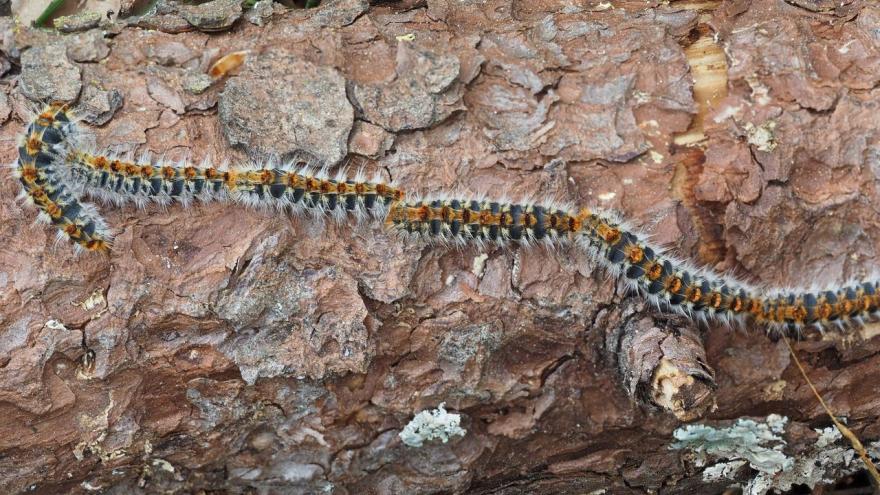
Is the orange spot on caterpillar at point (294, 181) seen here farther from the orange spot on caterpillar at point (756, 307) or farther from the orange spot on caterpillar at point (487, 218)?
the orange spot on caterpillar at point (756, 307)

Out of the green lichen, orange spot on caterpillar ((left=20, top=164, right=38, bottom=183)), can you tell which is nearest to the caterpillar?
orange spot on caterpillar ((left=20, top=164, right=38, bottom=183))

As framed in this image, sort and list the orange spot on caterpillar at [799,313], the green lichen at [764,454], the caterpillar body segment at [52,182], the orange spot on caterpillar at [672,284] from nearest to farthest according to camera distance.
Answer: the caterpillar body segment at [52,182], the orange spot on caterpillar at [672,284], the orange spot on caterpillar at [799,313], the green lichen at [764,454]

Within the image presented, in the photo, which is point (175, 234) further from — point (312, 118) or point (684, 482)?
point (684, 482)

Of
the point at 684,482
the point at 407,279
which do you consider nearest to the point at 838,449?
the point at 684,482

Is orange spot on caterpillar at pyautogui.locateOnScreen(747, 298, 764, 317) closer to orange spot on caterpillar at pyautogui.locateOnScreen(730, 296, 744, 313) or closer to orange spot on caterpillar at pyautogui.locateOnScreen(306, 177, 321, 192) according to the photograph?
orange spot on caterpillar at pyautogui.locateOnScreen(730, 296, 744, 313)

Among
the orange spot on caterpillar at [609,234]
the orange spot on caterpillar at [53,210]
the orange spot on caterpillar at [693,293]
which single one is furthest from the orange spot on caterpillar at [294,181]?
the orange spot on caterpillar at [693,293]

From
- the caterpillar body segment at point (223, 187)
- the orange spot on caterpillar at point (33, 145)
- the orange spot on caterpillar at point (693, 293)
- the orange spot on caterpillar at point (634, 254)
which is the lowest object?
the orange spot on caterpillar at point (693, 293)
